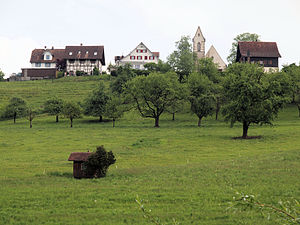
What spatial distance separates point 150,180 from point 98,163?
12.8 feet

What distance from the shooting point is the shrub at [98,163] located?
24.9 metres

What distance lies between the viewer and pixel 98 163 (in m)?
24.9

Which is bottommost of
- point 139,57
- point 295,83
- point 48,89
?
point 48,89

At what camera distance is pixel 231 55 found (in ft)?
430

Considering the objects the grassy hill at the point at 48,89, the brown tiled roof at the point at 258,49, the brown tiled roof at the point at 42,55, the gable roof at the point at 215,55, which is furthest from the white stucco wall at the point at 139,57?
the brown tiled roof at the point at 258,49

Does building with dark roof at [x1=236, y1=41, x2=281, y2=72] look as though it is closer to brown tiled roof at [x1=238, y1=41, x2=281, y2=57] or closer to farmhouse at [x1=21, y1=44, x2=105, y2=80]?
brown tiled roof at [x1=238, y1=41, x2=281, y2=57]

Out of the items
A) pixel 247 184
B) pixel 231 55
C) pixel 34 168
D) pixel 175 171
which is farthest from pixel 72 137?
pixel 231 55

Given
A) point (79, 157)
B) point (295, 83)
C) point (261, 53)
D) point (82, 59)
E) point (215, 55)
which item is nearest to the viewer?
point (79, 157)

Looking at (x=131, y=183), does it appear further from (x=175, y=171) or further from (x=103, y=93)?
(x=103, y=93)

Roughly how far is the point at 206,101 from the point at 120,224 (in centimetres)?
5439

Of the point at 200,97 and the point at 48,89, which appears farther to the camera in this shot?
the point at 48,89

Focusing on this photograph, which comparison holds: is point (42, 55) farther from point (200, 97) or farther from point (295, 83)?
point (295, 83)

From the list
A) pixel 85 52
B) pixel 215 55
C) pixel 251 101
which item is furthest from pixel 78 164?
pixel 85 52

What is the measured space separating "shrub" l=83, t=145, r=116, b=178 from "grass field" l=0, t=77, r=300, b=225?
771 millimetres
